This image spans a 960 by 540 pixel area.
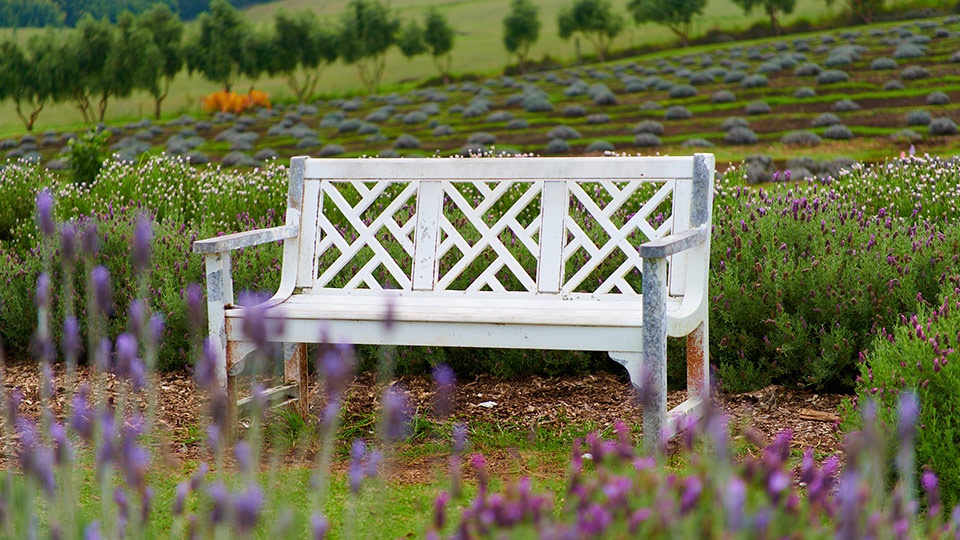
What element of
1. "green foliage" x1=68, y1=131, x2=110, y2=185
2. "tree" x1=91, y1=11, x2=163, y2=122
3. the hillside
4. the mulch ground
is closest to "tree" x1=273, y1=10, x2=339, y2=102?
the hillside

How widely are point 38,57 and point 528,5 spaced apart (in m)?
21.4

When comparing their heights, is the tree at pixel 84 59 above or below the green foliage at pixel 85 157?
above

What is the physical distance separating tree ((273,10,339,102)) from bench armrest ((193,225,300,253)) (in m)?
29.7

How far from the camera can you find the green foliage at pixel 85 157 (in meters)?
10.1

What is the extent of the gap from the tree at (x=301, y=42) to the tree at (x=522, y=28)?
9197mm

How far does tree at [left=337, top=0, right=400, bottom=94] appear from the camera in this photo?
1351 inches

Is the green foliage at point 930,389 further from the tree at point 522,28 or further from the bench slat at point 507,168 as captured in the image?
the tree at point 522,28

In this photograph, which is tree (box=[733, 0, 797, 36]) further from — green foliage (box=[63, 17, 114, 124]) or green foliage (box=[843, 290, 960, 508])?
green foliage (box=[843, 290, 960, 508])

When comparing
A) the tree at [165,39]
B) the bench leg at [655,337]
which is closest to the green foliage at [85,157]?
the bench leg at [655,337]

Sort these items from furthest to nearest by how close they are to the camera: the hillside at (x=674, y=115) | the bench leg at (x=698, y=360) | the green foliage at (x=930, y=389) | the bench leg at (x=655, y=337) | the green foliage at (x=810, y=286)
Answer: the hillside at (x=674, y=115), the green foliage at (x=810, y=286), the bench leg at (x=698, y=360), the bench leg at (x=655, y=337), the green foliage at (x=930, y=389)

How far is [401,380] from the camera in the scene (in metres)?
4.93

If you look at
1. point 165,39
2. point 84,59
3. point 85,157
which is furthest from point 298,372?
point 165,39

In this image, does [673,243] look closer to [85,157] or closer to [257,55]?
[85,157]

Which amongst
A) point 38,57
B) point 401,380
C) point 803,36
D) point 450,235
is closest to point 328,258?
point 401,380
